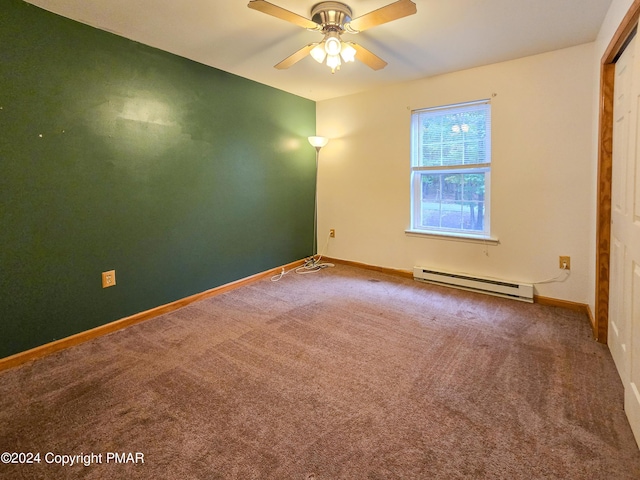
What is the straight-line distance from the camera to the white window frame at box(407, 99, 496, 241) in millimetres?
3301

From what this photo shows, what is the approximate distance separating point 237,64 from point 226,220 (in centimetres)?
154

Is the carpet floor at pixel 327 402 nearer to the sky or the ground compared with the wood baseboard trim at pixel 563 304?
nearer to the ground

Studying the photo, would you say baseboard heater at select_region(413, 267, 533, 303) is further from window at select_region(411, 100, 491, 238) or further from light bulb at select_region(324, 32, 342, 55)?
light bulb at select_region(324, 32, 342, 55)

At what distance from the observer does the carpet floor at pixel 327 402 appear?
1.34 m

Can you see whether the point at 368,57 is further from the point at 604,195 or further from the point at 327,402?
the point at 327,402

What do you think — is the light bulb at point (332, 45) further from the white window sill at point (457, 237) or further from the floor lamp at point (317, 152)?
the white window sill at point (457, 237)

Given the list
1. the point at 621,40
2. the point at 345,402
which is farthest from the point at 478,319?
the point at 621,40

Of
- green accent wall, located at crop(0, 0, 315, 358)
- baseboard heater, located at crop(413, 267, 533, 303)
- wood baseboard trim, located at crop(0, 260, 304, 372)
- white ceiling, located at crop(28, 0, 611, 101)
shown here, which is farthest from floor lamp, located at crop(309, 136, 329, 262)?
baseboard heater, located at crop(413, 267, 533, 303)

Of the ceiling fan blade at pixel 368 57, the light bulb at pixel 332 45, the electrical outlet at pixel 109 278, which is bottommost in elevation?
the electrical outlet at pixel 109 278

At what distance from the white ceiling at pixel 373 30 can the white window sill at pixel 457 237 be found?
66.9 inches

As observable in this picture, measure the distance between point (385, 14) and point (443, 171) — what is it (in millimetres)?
2097

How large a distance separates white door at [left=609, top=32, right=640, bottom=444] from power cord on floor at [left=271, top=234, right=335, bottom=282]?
2.96 metres

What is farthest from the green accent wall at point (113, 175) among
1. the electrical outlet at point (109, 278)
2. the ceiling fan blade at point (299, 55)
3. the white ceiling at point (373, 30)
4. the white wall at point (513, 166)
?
the white wall at point (513, 166)

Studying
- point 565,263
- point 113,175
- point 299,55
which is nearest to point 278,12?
point 299,55
